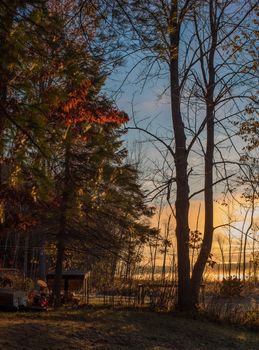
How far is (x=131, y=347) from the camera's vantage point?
10039mm

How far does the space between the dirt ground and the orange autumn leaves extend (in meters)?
3.84

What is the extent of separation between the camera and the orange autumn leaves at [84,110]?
10.6 meters

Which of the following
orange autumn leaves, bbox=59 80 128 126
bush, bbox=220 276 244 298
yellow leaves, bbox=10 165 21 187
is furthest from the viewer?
bush, bbox=220 276 244 298

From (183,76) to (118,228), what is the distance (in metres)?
5.84

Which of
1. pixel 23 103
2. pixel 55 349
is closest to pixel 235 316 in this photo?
pixel 55 349

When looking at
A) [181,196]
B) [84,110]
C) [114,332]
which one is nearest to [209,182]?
[181,196]

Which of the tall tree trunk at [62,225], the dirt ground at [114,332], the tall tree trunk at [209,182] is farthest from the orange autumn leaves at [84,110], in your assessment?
the dirt ground at [114,332]

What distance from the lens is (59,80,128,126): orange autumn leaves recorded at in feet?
34.9

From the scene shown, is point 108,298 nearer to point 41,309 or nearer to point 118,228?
point 118,228

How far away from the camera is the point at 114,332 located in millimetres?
11039

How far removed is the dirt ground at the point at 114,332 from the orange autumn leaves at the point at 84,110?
12.6ft

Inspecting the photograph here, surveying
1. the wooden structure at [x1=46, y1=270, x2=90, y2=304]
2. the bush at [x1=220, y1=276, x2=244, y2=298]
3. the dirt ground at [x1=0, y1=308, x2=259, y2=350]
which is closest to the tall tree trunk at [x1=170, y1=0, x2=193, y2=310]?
the dirt ground at [x1=0, y1=308, x2=259, y2=350]

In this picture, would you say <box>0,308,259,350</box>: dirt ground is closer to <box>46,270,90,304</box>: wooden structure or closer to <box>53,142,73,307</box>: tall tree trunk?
<box>53,142,73,307</box>: tall tree trunk

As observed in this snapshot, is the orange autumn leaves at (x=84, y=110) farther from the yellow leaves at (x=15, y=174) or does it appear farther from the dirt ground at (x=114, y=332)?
the dirt ground at (x=114, y=332)
